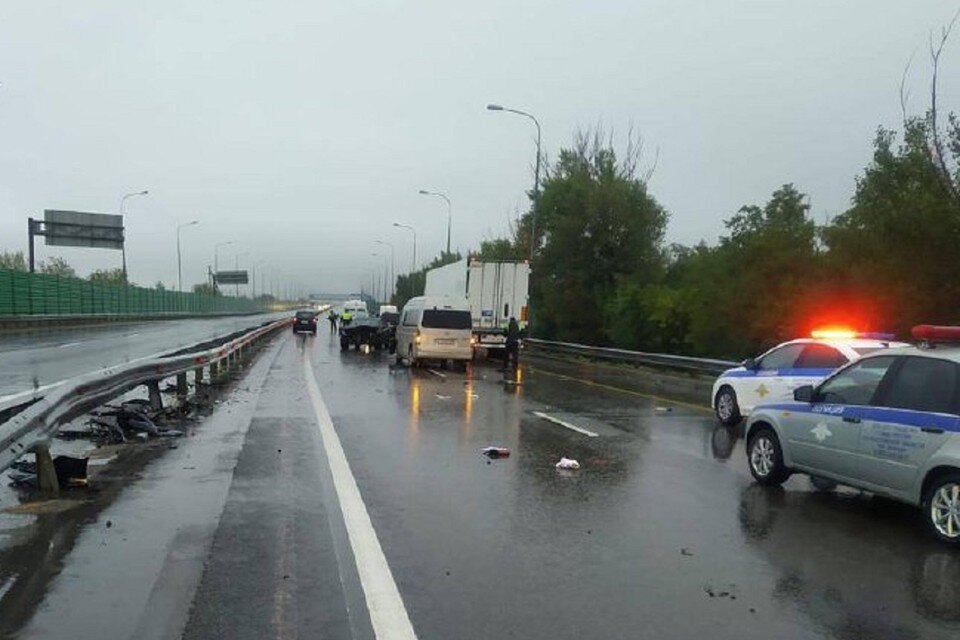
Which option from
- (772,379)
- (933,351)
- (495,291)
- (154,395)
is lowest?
(154,395)

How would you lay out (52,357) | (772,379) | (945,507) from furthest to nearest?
1. (52,357)
2. (772,379)
3. (945,507)

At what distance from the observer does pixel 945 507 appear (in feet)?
21.6

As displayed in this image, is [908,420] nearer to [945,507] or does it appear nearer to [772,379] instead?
[945,507]

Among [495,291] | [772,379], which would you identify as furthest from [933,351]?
[495,291]

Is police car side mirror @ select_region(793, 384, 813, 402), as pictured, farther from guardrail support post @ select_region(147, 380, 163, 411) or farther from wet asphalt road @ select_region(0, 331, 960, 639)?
guardrail support post @ select_region(147, 380, 163, 411)

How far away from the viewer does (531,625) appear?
475 centimetres

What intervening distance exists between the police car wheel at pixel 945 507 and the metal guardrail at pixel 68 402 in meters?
7.22

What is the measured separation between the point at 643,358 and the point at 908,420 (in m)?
20.9

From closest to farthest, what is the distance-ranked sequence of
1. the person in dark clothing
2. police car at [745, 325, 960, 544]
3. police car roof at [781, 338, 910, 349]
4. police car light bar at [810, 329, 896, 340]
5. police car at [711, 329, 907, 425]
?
police car at [745, 325, 960, 544], police car roof at [781, 338, 910, 349], police car at [711, 329, 907, 425], police car light bar at [810, 329, 896, 340], the person in dark clothing

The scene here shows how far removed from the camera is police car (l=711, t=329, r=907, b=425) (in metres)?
12.3

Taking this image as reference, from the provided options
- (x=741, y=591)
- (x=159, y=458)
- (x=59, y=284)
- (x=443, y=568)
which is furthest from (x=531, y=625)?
(x=59, y=284)

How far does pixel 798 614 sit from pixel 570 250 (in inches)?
1561

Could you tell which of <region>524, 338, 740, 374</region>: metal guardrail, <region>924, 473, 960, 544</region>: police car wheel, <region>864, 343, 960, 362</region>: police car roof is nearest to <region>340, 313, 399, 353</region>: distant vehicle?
<region>524, 338, 740, 374</region>: metal guardrail

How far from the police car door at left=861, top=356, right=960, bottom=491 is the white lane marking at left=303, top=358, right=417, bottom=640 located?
14.0ft
